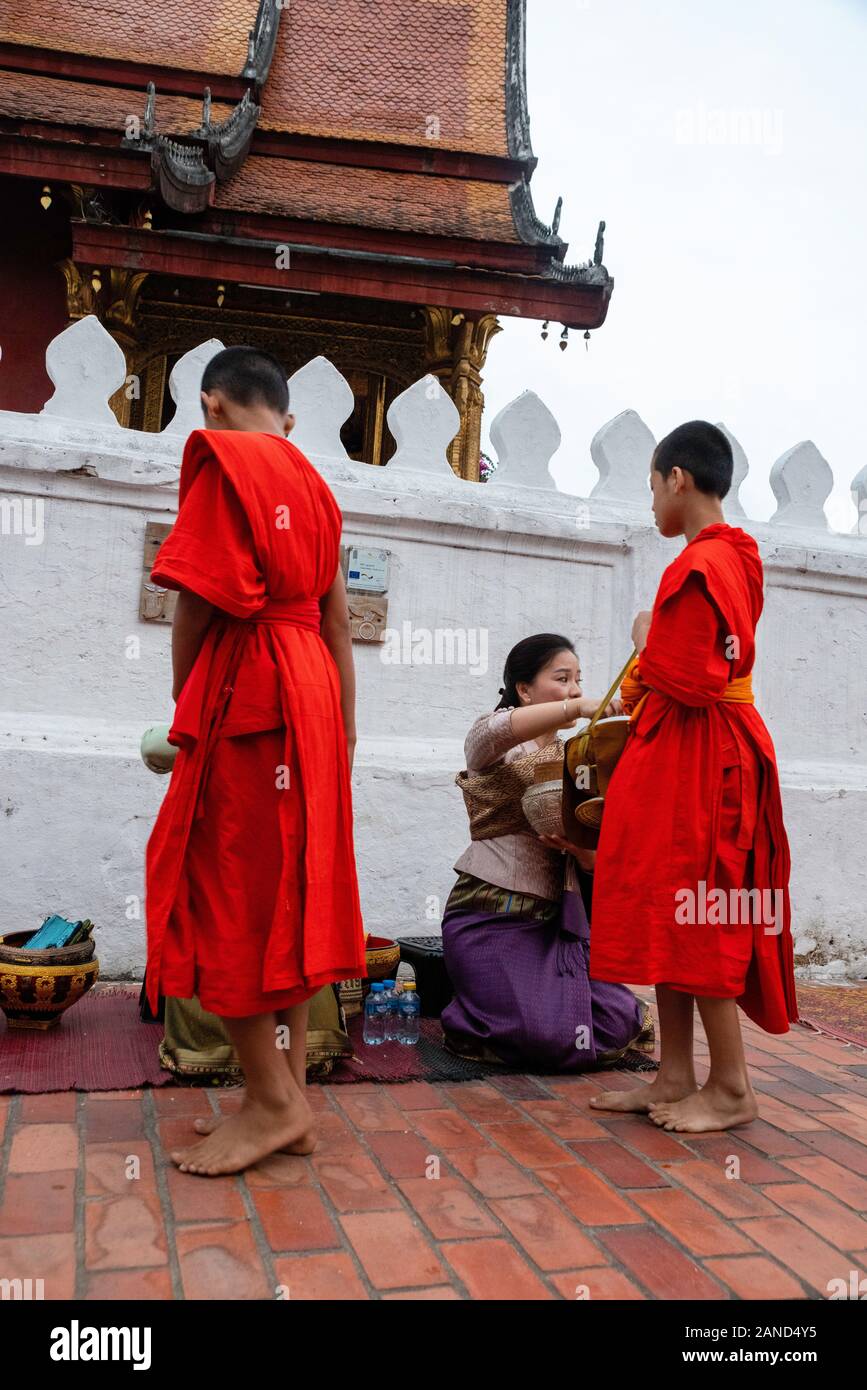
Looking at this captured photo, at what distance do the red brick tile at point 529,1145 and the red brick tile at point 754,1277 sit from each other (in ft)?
1.63

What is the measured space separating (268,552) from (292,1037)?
105 centimetres

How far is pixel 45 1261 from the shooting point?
1792mm

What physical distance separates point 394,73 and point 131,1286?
967 centimetres

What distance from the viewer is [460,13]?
946 centimetres

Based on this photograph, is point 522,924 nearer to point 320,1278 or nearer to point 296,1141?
point 296,1141

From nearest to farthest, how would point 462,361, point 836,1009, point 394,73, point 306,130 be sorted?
point 836,1009
point 462,361
point 306,130
point 394,73

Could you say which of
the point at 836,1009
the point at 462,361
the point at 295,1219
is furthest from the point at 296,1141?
the point at 462,361

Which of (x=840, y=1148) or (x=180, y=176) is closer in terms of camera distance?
(x=840, y=1148)

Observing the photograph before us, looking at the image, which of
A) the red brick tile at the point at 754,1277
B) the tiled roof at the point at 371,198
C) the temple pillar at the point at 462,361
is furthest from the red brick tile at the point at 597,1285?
the tiled roof at the point at 371,198

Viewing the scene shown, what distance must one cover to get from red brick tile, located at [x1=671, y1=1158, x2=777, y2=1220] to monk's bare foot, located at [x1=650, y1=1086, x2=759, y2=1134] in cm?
18

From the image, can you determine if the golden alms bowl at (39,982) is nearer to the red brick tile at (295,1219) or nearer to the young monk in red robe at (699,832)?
the red brick tile at (295,1219)

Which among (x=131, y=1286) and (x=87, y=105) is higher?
(x=87, y=105)

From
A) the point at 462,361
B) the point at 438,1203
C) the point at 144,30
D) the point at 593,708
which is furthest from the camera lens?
the point at 144,30

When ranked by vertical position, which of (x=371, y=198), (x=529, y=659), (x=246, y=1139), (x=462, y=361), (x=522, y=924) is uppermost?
(x=371, y=198)
